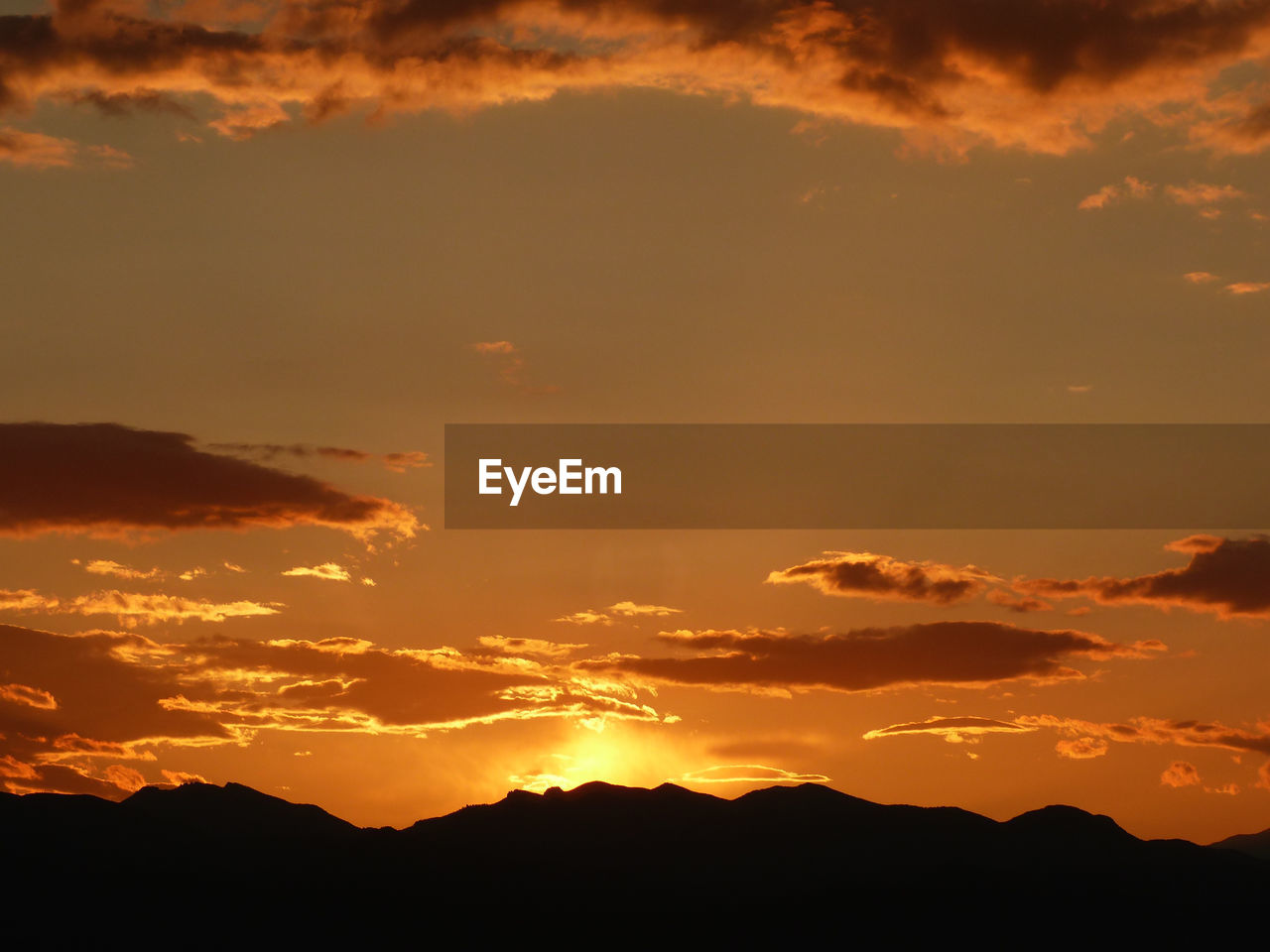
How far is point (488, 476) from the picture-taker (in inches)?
4289

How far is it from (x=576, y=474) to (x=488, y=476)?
24.4 feet

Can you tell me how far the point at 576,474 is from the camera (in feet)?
355
